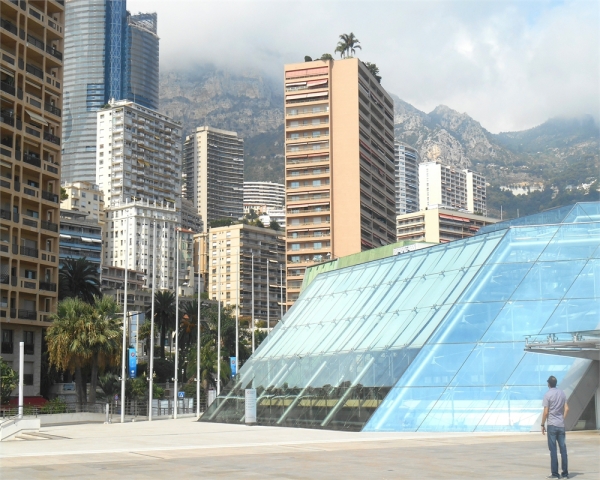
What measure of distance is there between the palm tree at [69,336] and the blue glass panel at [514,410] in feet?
124

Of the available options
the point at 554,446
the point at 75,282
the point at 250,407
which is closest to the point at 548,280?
the point at 250,407

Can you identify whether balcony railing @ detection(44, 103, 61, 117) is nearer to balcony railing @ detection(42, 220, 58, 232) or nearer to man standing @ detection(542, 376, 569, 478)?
balcony railing @ detection(42, 220, 58, 232)

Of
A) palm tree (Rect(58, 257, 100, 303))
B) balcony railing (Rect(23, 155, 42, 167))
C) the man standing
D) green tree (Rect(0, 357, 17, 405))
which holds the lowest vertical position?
green tree (Rect(0, 357, 17, 405))

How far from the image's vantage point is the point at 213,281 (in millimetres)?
188750

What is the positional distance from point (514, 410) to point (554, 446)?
1298 centimetres

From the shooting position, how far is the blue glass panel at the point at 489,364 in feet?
94.2

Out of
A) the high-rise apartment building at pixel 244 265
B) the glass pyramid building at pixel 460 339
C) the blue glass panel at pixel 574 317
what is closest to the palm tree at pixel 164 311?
the glass pyramid building at pixel 460 339

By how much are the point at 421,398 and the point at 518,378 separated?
3.52 meters

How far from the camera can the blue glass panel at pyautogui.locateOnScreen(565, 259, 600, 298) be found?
29038 millimetres

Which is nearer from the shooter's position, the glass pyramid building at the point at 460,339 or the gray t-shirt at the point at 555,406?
the gray t-shirt at the point at 555,406

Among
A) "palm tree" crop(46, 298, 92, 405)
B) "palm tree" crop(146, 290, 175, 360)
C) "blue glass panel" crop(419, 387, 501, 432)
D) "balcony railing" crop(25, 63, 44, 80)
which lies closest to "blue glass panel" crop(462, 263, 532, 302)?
"blue glass panel" crop(419, 387, 501, 432)

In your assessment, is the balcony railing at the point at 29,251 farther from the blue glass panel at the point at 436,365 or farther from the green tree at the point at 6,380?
the blue glass panel at the point at 436,365

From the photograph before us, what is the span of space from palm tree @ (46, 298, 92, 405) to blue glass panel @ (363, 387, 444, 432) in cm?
3414

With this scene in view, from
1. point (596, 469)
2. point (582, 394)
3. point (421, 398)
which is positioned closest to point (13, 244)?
point (421, 398)
